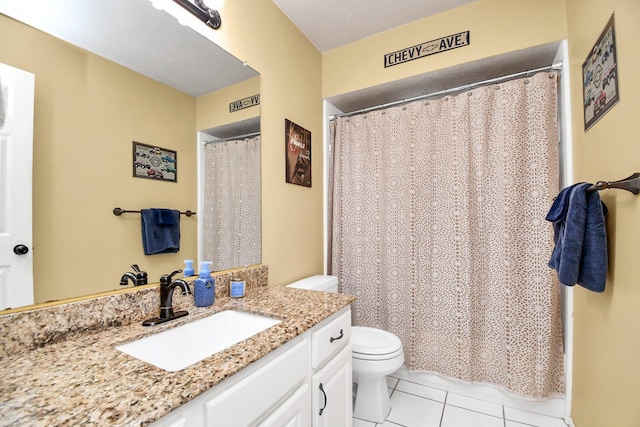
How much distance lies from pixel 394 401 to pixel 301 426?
111 centimetres

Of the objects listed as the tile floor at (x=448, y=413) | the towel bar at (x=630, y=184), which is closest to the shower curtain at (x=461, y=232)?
the tile floor at (x=448, y=413)

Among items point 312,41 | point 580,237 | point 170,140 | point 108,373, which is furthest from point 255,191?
point 580,237

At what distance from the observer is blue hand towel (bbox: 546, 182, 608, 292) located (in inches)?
40.4

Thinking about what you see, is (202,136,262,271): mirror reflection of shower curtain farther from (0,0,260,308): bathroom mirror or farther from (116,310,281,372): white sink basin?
(116,310,281,372): white sink basin

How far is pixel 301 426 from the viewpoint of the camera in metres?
0.92

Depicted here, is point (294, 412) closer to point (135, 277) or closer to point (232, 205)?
point (135, 277)

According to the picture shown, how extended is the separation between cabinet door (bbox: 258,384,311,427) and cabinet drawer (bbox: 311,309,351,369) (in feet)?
0.35

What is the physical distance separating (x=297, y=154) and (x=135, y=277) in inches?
49.1

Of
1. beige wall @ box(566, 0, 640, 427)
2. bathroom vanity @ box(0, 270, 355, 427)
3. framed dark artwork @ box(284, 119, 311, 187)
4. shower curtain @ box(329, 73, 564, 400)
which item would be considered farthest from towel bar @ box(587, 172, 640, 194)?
framed dark artwork @ box(284, 119, 311, 187)

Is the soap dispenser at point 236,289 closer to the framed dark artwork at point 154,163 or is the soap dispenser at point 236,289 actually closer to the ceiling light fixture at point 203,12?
the framed dark artwork at point 154,163

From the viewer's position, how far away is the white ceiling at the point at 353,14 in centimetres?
172

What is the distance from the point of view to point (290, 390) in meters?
0.89

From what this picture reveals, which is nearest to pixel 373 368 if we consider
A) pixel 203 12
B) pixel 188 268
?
pixel 188 268

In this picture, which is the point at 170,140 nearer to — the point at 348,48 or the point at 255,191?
the point at 255,191
